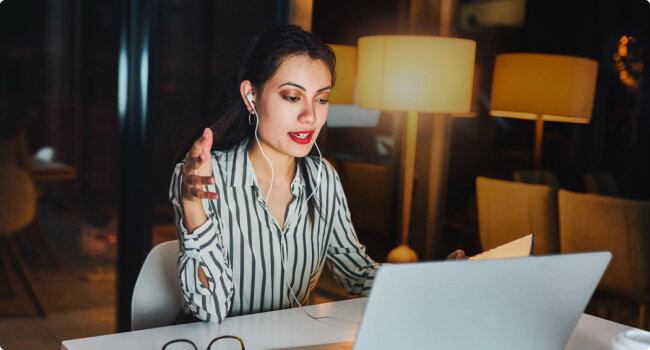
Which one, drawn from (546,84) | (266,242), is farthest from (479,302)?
(546,84)

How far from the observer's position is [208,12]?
101 inches

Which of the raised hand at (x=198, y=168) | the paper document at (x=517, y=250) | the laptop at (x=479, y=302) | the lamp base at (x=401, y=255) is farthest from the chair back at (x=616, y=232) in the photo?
the raised hand at (x=198, y=168)

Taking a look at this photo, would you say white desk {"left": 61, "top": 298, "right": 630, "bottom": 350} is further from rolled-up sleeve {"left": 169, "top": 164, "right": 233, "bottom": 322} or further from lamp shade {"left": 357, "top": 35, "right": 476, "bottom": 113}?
lamp shade {"left": 357, "top": 35, "right": 476, "bottom": 113}

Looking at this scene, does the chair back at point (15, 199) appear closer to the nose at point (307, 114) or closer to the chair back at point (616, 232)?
the nose at point (307, 114)

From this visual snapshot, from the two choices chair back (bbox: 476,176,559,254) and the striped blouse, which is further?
chair back (bbox: 476,176,559,254)

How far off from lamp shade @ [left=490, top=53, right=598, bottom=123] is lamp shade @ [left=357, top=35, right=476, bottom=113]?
92 centimetres

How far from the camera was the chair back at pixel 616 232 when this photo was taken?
9.09 feet

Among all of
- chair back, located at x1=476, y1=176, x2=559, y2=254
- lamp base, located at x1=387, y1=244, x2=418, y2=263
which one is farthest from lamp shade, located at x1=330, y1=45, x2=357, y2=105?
chair back, located at x1=476, y1=176, x2=559, y2=254

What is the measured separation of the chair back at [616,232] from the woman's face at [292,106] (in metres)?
1.92

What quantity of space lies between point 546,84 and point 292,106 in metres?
2.34

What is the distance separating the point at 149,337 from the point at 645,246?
2.48 m

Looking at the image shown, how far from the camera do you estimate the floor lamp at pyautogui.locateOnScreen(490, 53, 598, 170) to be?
3355 mm

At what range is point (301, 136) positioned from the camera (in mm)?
1479

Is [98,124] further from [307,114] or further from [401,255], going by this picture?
[401,255]
